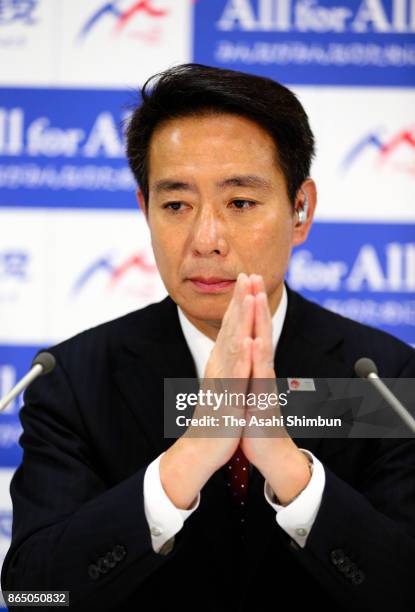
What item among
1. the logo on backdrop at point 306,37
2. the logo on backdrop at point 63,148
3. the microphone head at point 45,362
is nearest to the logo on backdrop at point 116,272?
the logo on backdrop at point 63,148

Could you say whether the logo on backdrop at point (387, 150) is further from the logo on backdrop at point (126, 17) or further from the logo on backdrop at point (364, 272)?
the logo on backdrop at point (126, 17)

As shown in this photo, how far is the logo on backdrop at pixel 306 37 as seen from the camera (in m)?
2.93

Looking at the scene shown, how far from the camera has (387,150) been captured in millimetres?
2928

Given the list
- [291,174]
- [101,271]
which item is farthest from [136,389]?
[101,271]

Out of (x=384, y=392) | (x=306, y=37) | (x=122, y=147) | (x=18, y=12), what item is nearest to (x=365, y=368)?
(x=384, y=392)

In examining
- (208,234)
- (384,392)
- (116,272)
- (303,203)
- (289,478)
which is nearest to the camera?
(384,392)

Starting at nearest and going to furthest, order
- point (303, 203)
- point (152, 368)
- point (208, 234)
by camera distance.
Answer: point (208, 234)
point (152, 368)
point (303, 203)

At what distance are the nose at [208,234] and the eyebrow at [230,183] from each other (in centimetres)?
6

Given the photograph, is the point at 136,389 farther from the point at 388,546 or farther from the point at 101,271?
the point at 101,271

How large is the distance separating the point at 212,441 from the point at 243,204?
577 mm

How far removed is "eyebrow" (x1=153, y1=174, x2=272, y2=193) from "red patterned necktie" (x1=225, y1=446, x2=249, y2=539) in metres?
0.60

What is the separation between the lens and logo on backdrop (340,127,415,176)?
293 cm

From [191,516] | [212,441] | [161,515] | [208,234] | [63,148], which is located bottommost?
[191,516]

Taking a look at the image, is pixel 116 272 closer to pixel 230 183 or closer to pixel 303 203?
pixel 303 203
